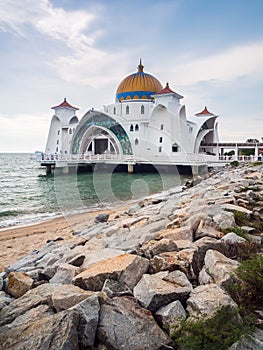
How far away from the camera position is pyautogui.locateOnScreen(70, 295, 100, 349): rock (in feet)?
5.48

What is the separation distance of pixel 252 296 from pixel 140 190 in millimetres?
13761

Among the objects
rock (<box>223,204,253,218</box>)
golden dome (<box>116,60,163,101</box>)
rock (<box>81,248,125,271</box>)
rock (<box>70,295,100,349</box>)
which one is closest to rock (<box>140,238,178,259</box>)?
rock (<box>81,248,125,271</box>)

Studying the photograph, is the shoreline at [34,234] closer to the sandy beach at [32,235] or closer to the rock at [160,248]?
the sandy beach at [32,235]

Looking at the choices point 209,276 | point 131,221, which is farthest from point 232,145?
point 209,276

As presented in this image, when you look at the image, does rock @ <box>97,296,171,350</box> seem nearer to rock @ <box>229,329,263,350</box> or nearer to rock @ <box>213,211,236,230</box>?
rock @ <box>229,329,263,350</box>

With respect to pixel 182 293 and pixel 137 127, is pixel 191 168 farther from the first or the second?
pixel 182 293

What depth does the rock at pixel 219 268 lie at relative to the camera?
2051 millimetres

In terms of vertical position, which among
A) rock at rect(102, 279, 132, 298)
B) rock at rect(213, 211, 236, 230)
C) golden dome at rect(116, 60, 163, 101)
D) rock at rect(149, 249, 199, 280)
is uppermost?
golden dome at rect(116, 60, 163, 101)

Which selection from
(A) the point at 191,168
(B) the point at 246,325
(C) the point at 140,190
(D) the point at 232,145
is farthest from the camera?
(D) the point at 232,145

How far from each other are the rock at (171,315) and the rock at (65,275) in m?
1.02

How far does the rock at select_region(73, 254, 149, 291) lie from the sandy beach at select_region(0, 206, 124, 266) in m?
2.99

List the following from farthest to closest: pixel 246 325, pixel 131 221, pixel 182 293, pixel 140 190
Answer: pixel 140 190 < pixel 131 221 < pixel 182 293 < pixel 246 325

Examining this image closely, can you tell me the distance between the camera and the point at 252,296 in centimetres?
199

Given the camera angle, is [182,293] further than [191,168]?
No
